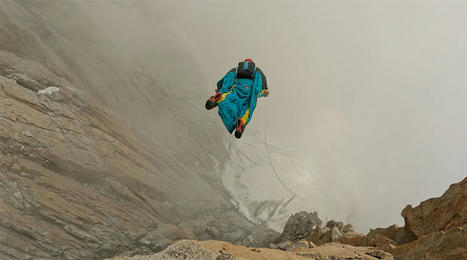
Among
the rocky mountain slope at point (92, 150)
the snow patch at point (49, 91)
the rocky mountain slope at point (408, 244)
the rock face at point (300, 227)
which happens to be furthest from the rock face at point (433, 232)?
the snow patch at point (49, 91)

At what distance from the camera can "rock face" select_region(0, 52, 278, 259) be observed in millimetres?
11484

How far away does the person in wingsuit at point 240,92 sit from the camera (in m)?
8.37

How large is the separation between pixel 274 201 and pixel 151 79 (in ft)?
40.3

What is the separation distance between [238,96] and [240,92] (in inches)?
5.4

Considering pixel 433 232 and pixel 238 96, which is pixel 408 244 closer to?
pixel 433 232

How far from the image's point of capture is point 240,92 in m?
8.55

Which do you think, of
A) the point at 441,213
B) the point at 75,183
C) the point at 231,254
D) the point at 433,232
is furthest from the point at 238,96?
the point at 75,183

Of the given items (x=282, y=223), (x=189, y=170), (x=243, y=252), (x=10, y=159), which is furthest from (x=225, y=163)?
(x=243, y=252)

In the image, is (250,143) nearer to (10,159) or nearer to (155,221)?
(155,221)

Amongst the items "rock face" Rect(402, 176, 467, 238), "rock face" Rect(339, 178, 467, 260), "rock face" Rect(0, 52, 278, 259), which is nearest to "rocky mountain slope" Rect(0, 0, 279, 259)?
"rock face" Rect(0, 52, 278, 259)

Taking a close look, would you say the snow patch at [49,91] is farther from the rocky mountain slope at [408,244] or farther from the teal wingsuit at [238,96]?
the rocky mountain slope at [408,244]

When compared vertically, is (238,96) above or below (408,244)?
above

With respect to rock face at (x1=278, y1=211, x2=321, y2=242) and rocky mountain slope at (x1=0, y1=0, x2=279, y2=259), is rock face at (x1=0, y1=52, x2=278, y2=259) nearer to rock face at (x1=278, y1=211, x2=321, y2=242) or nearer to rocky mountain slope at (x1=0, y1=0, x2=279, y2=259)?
rocky mountain slope at (x1=0, y1=0, x2=279, y2=259)

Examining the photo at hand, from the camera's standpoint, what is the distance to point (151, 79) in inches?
804
